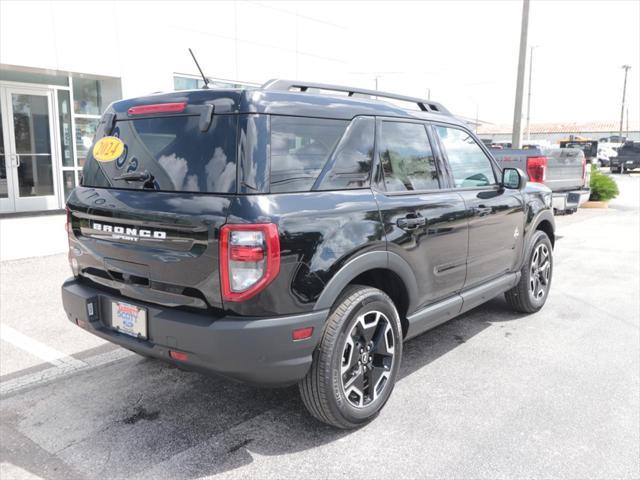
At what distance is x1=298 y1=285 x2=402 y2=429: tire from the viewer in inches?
118

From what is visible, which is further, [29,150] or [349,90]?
[29,150]

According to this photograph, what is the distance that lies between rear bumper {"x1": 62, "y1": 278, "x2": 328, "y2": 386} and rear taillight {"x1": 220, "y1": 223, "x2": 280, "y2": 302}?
157mm

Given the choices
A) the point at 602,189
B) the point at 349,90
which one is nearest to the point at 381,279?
the point at 349,90

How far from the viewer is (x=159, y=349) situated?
9.55 ft

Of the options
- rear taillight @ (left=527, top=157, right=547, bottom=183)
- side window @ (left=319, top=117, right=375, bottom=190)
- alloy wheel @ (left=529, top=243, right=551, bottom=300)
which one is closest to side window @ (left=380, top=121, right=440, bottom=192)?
side window @ (left=319, top=117, right=375, bottom=190)

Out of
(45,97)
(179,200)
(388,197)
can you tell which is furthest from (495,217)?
(45,97)

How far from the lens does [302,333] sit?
2832 millimetres

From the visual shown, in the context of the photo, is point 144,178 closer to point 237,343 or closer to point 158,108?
point 158,108

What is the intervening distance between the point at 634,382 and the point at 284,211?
115 inches

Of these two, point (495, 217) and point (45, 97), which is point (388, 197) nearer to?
point (495, 217)

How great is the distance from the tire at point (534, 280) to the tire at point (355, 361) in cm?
230

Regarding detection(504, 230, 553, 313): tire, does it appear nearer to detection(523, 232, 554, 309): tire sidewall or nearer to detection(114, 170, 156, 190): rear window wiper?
detection(523, 232, 554, 309): tire sidewall

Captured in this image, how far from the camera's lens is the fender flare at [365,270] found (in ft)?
9.61

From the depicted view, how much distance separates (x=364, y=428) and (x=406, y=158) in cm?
175
